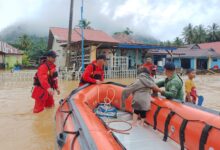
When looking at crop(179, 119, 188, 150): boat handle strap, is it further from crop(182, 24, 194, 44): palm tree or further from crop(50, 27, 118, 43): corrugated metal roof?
crop(182, 24, 194, 44): palm tree

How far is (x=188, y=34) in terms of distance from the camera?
44.7 meters

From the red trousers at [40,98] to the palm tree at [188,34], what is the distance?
41.5 m

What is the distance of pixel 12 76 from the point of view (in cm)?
1589

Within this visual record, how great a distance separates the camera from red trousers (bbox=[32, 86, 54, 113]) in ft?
17.6

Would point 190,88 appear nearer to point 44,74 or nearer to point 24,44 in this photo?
point 44,74

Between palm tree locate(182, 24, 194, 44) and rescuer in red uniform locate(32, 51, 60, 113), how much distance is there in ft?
136

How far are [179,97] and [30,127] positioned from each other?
3068mm

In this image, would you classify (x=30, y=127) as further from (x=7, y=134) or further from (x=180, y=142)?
(x=180, y=142)

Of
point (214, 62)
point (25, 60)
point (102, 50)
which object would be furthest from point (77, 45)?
point (25, 60)

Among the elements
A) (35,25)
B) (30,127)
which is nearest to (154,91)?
(30,127)

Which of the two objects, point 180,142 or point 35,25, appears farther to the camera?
point 35,25

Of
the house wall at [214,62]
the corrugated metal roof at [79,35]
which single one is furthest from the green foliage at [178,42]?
the corrugated metal roof at [79,35]

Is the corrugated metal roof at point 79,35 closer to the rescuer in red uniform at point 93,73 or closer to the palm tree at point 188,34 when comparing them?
the rescuer in red uniform at point 93,73

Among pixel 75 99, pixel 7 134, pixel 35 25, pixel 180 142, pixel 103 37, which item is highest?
pixel 35 25
